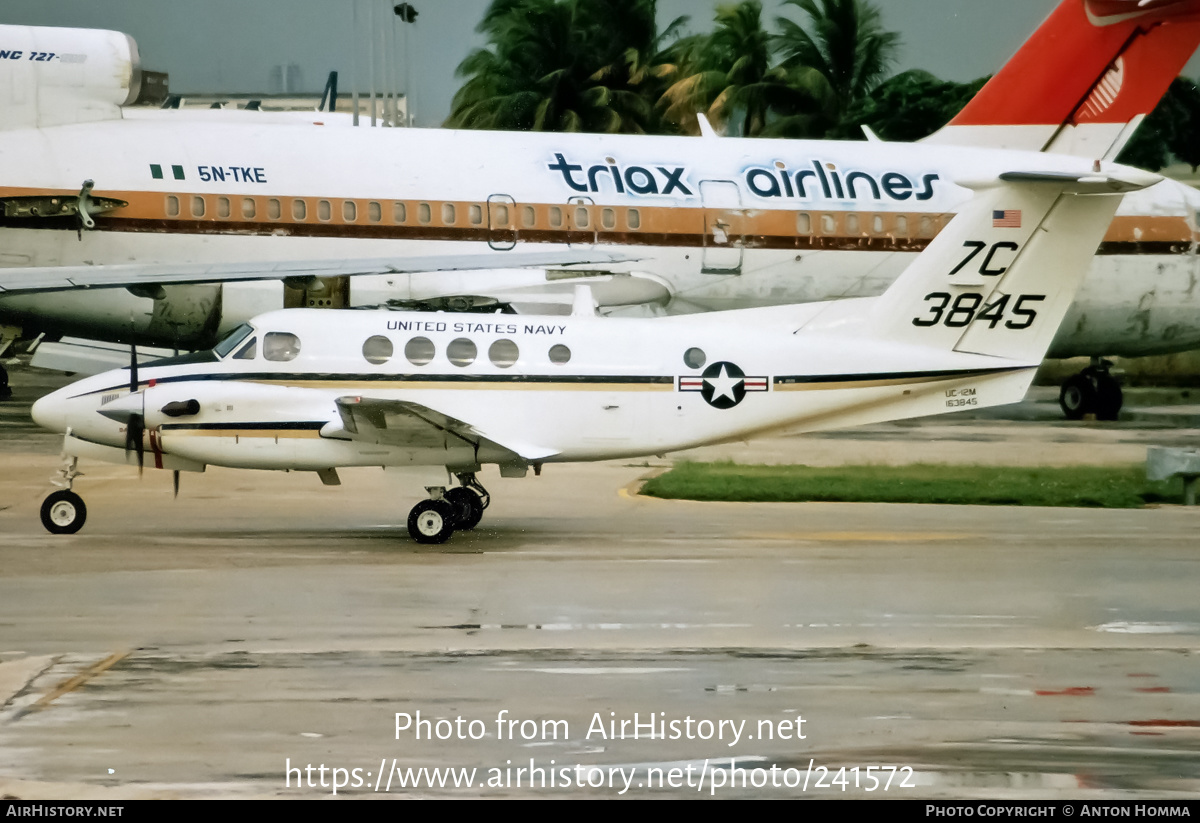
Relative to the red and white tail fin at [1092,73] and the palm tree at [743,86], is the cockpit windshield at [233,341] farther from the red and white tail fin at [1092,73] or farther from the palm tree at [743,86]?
the palm tree at [743,86]

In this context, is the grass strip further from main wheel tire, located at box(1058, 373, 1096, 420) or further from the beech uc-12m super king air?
main wheel tire, located at box(1058, 373, 1096, 420)

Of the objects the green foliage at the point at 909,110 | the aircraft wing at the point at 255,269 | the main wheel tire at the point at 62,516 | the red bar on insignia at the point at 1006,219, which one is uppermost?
the green foliage at the point at 909,110

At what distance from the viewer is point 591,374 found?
16.1 meters

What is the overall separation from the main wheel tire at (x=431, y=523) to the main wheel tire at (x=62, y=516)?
3387mm

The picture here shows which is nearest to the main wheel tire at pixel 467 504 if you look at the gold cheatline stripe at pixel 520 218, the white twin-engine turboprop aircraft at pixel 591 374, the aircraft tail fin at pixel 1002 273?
the white twin-engine turboprop aircraft at pixel 591 374

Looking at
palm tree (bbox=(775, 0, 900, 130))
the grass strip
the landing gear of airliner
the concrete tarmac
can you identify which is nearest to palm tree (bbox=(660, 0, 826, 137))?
palm tree (bbox=(775, 0, 900, 130))

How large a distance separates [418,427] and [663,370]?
8.50 feet

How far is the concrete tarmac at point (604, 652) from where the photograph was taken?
313 inches

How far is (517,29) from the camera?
2164 inches

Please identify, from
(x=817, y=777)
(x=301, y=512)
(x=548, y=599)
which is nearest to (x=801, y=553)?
(x=548, y=599)

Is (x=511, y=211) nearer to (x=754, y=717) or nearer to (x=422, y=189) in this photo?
(x=422, y=189)

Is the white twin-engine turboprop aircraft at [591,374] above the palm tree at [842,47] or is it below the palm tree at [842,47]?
below

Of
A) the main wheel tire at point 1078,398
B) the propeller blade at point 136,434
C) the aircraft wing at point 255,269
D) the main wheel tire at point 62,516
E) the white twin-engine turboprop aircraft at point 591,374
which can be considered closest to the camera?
the propeller blade at point 136,434

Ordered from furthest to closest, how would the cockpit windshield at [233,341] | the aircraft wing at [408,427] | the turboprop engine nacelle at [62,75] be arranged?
the turboprop engine nacelle at [62,75] < the cockpit windshield at [233,341] < the aircraft wing at [408,427]
